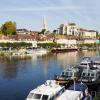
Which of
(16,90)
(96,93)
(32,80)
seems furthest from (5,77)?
(96,93)

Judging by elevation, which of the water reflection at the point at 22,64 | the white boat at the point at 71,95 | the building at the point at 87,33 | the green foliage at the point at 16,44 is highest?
the building at the point at 87,33

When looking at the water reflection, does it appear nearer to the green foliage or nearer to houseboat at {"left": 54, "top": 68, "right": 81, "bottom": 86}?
houseboat at {"left": 54, "top": 68, "right": 81, "bottom": 86}

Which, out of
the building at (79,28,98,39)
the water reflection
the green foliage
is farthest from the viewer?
the building at (79,28,98,39)

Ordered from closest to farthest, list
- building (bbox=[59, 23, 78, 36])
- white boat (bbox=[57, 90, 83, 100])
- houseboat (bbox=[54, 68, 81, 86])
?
1. white boat (bbox=[57, 90, 83, 100])
2. houseboat (bbox=[54, 68, 81, 86])
3. building (bbox=[59, 23, 78, 36])

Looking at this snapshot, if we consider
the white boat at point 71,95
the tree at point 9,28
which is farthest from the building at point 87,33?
the white boat at point 71,95

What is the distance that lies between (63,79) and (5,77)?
9348 millimetres

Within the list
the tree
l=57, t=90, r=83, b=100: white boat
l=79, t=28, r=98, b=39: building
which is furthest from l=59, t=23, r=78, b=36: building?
l=57, t=90, r=83, b=100: white boat

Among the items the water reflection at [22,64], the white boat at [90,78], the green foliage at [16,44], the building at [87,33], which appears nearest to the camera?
the white boat at [90,78]

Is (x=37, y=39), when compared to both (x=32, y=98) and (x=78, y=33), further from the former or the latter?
(x=32, y=98)

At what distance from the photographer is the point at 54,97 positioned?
651 inches

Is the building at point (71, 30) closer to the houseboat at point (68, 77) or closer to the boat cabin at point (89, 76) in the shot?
the houseboat at point (68, 77)

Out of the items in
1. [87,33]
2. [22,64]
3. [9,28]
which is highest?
[9,28]

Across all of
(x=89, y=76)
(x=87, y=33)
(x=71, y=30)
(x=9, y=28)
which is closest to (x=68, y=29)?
(x=71, y=30)

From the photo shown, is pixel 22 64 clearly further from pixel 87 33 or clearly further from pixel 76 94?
pixel 87 33
